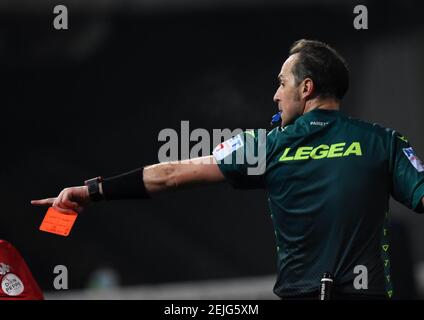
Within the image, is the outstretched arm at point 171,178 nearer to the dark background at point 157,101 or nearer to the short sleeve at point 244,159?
the short sleeve at point 244,159

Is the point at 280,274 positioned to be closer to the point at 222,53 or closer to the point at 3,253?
the point at 3,253

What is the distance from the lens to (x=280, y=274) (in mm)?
3803

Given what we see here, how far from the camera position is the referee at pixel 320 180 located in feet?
12.0

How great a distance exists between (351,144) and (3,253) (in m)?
1.63

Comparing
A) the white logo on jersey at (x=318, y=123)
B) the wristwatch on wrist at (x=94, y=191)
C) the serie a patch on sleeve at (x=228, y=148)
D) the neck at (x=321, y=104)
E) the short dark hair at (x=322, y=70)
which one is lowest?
the wristwatch on wrist at (x=94, y=191)

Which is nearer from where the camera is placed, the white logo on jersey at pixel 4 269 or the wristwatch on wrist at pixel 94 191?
the white logo on jersey at pixel 4 269

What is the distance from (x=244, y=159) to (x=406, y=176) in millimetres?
708

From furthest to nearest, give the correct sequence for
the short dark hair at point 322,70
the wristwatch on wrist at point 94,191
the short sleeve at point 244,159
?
1. the wristwatch on wrist at point 94,191
2. the short dark hair at point 322,70
3. the short sleeve at point 244,159

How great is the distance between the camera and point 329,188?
3703 mm

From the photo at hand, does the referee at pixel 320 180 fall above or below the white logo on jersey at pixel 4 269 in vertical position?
above

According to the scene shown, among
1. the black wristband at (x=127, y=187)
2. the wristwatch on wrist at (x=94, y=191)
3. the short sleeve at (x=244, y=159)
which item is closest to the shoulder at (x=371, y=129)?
the short sleeve at (x=244, y=159)

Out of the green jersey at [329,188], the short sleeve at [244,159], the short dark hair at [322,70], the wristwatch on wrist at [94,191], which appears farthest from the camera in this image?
the wristwatch on wrist at [94,191]

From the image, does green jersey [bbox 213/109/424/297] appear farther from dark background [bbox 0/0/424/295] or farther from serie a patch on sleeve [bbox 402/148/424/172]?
dark background [bbox 0/0/424/295]
